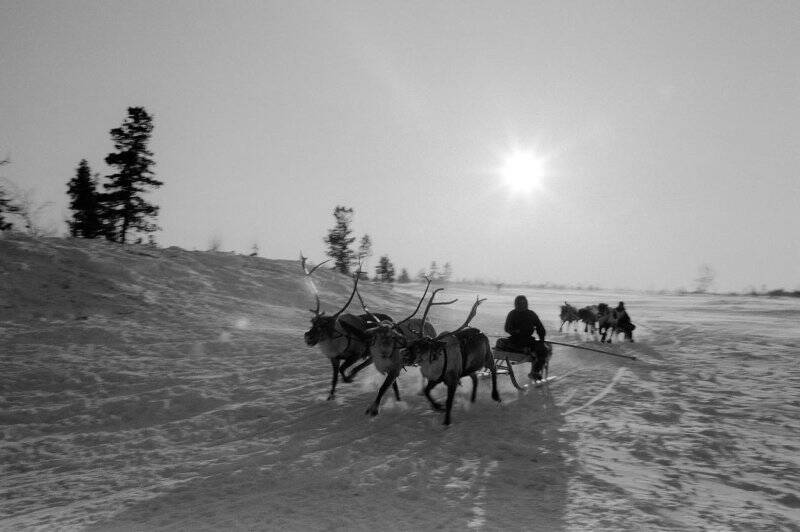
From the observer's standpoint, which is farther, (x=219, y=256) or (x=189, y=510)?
(x=219, y=256)

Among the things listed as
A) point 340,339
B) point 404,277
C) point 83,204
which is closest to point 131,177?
point 83,204

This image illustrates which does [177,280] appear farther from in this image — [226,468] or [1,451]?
[226,468]

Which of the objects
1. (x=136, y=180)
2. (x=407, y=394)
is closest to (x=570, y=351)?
(x=407, y=394)

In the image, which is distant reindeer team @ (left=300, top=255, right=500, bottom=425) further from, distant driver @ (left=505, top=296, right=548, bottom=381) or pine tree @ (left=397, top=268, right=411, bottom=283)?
pine tree @ (left=397, top=268, right=411, bottom=283)

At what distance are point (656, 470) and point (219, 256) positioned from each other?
995 inches

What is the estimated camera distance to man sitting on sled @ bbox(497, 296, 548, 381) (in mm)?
10215

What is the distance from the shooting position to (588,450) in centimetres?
657

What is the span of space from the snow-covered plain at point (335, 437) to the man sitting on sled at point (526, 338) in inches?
30.9

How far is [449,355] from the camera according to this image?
7828 mm

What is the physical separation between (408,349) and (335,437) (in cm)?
179

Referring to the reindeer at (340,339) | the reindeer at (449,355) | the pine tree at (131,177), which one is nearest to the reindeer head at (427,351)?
the reindeer at (449,355)

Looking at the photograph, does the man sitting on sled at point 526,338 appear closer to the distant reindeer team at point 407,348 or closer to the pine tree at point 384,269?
the distant reindeer team at point 407,348

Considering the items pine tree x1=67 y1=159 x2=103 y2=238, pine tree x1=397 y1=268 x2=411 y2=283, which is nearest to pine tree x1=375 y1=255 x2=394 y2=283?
pine tree x1=397 y1=268 x2=411 y2=283

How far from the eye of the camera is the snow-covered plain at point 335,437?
480cm
